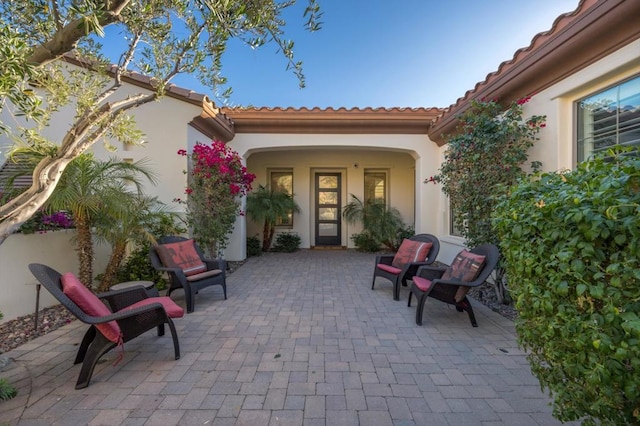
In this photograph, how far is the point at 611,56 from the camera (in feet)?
10.2

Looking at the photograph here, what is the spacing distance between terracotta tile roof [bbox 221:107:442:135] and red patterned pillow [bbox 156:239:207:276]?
3.61 metres

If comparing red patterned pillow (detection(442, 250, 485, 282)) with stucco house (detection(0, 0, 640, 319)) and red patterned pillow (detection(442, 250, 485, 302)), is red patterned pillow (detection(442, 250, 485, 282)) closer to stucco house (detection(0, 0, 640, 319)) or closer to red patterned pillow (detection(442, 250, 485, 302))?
red patterned pillow (detection(442, 250, 485, 302))

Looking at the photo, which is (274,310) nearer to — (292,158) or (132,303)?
(132,303)

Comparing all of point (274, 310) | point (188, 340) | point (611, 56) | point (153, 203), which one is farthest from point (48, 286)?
point (611, 56)

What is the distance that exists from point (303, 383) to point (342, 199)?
302 inches

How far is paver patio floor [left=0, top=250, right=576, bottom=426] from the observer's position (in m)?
2.00

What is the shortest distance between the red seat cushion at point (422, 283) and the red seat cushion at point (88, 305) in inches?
129

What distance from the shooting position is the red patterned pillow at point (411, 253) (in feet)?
15.5

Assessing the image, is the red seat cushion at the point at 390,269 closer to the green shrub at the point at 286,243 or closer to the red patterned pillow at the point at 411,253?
the red patterned pillow at the point at 411,253

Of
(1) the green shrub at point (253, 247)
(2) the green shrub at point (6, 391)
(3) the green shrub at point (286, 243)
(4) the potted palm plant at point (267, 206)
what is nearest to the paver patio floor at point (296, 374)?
(2) the green shrub at point (6, 391)

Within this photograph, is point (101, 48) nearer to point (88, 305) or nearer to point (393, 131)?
point (88, 305)

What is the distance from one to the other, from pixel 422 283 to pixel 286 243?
19.0ft

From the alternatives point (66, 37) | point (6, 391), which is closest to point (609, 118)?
point (66, 37)

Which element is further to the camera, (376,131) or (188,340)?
(376,131)
